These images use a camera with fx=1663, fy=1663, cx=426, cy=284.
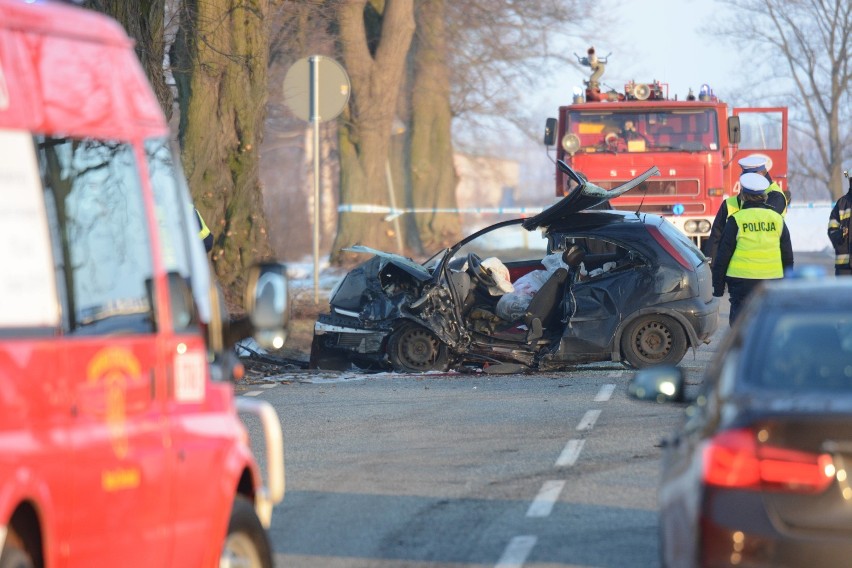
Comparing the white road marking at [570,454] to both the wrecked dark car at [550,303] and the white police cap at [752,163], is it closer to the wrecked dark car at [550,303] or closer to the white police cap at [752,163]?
the wrecked dark car at [550,303]

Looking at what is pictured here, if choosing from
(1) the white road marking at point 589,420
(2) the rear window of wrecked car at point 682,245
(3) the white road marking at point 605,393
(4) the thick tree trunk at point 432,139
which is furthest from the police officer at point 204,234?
(4) the thick tree trunk at point 432,139

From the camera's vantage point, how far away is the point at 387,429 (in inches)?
447

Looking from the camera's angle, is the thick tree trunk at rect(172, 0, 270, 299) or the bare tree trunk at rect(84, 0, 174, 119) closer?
the bare tree trunk at rect(84, 0, 174, 119)

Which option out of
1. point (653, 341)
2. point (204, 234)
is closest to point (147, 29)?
point (204, 234)

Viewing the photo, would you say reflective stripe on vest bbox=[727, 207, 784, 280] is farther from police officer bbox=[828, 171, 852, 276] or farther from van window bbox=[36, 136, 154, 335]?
van window bbox=[36, 136, 154, 335]

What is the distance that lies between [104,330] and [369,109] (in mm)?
28779

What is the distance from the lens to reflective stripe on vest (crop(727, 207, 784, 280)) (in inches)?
519

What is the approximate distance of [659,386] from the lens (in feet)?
19.5

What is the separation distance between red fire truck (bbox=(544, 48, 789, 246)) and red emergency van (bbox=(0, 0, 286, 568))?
61.7 feet

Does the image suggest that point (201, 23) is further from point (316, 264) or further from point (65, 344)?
point (65, 344)

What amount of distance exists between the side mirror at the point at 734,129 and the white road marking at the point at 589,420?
1293cm

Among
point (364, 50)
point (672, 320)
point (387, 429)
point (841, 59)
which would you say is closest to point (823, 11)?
point (841, 59)

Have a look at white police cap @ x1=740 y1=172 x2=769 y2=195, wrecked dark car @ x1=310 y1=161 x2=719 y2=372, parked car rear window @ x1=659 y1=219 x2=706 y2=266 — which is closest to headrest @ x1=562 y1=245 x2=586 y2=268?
wrecked dark car @ x1=310 y1=161 x2=719 y2=372

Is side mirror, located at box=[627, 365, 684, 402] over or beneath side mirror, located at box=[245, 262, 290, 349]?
beneath
